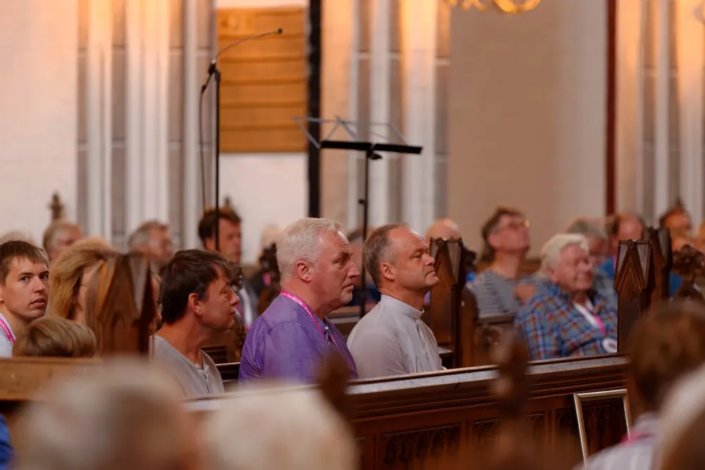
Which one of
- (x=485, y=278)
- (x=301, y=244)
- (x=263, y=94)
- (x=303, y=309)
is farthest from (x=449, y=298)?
(x=263, y=94)

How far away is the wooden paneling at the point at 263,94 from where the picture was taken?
12.2 m

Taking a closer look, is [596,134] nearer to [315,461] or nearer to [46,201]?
[46,201]

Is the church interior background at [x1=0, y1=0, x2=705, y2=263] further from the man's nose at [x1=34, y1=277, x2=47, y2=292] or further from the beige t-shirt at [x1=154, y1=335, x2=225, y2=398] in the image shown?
the beige t-shirt at [x1=154, y1=335, x2=225, y2=398]

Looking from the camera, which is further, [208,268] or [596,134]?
[596,134]

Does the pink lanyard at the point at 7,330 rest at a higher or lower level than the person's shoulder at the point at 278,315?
lower

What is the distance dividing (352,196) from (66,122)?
2634 mm

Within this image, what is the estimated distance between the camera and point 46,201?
9961 mm

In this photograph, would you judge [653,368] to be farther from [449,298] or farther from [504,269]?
[504,269]

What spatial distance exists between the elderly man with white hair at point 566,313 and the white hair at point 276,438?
186 inches

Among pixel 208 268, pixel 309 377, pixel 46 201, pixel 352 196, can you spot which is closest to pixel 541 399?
pixel 309 377

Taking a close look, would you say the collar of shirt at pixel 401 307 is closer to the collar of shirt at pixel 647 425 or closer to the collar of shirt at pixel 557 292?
the collar of shirt at pixel 557 292

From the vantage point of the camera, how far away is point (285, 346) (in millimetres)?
3879

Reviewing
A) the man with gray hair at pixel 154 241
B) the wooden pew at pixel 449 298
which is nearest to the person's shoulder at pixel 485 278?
A: the wooden pew at pixel 449 298

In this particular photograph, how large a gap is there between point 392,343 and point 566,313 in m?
2.14
